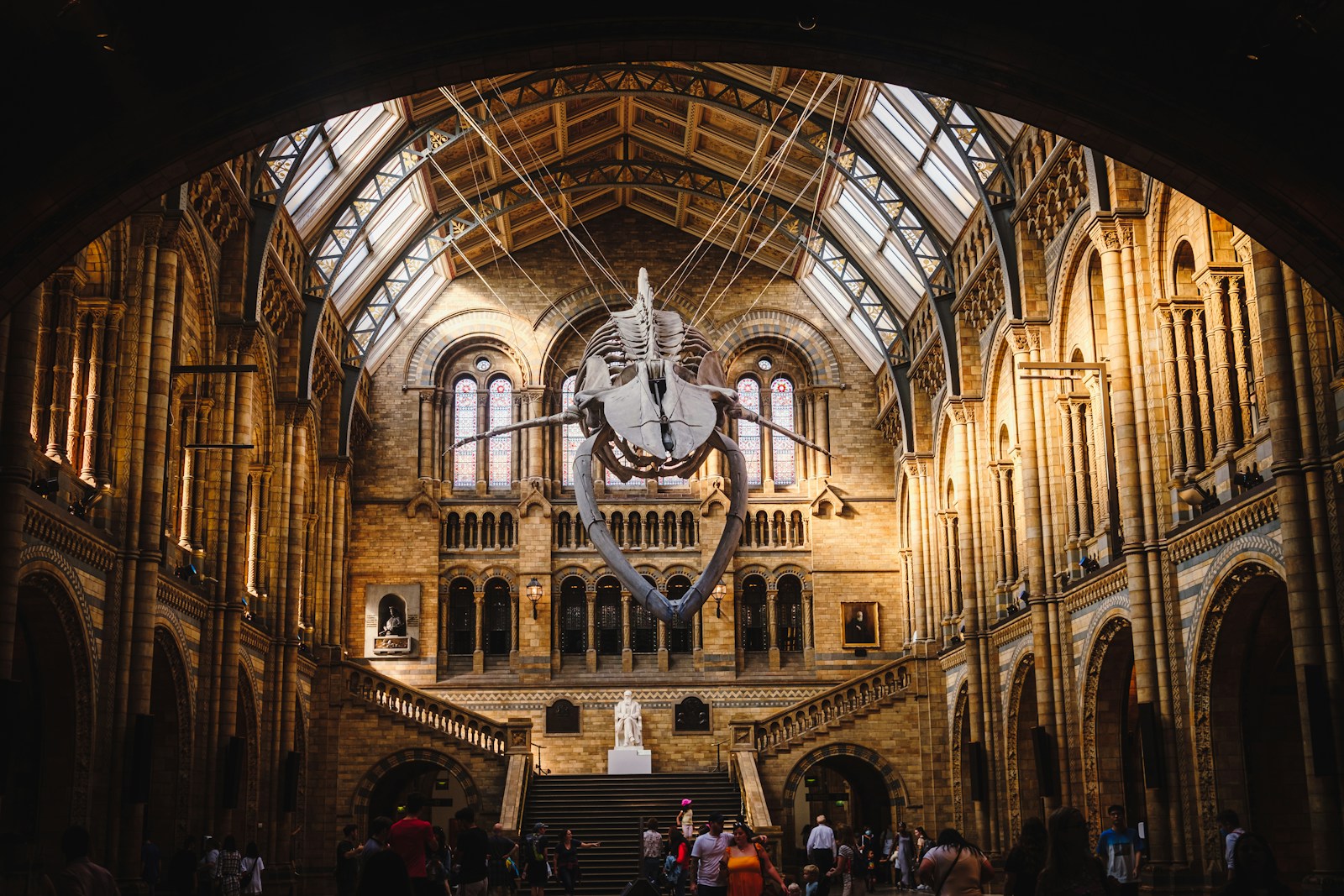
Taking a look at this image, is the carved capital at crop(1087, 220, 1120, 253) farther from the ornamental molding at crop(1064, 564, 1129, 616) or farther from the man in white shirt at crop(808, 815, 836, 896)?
the man in white shirt at crop(808, 815, 836, 896)

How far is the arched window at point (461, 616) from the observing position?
37.8 meters

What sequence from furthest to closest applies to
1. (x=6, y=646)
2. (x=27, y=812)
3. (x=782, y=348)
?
(x=782, y=348), (x=27, y=812), (x=6, y=646)

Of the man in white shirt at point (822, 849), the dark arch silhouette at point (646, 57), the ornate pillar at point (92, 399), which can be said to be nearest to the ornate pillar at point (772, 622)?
the man in white shirt at point (822, 849)

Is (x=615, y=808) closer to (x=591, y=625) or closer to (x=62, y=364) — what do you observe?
(x=591, y=625)

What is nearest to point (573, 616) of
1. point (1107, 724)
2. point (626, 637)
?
point (626, 637)

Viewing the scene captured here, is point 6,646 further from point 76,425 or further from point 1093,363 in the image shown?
point 1093,363

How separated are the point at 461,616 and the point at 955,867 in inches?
1195

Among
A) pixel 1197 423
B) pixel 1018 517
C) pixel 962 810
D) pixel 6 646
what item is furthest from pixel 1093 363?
pixel 6 646

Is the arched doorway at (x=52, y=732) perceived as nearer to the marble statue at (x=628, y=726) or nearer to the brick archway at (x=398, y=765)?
the brick archway at (x=398, y=765)

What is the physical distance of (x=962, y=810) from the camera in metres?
31.5

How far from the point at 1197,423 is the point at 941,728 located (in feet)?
48.5

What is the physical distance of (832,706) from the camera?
110ft

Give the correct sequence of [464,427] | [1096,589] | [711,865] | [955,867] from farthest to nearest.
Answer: [464,427], [1096,589], [711,865], [955,867]

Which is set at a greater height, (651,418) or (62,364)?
(62,364)
